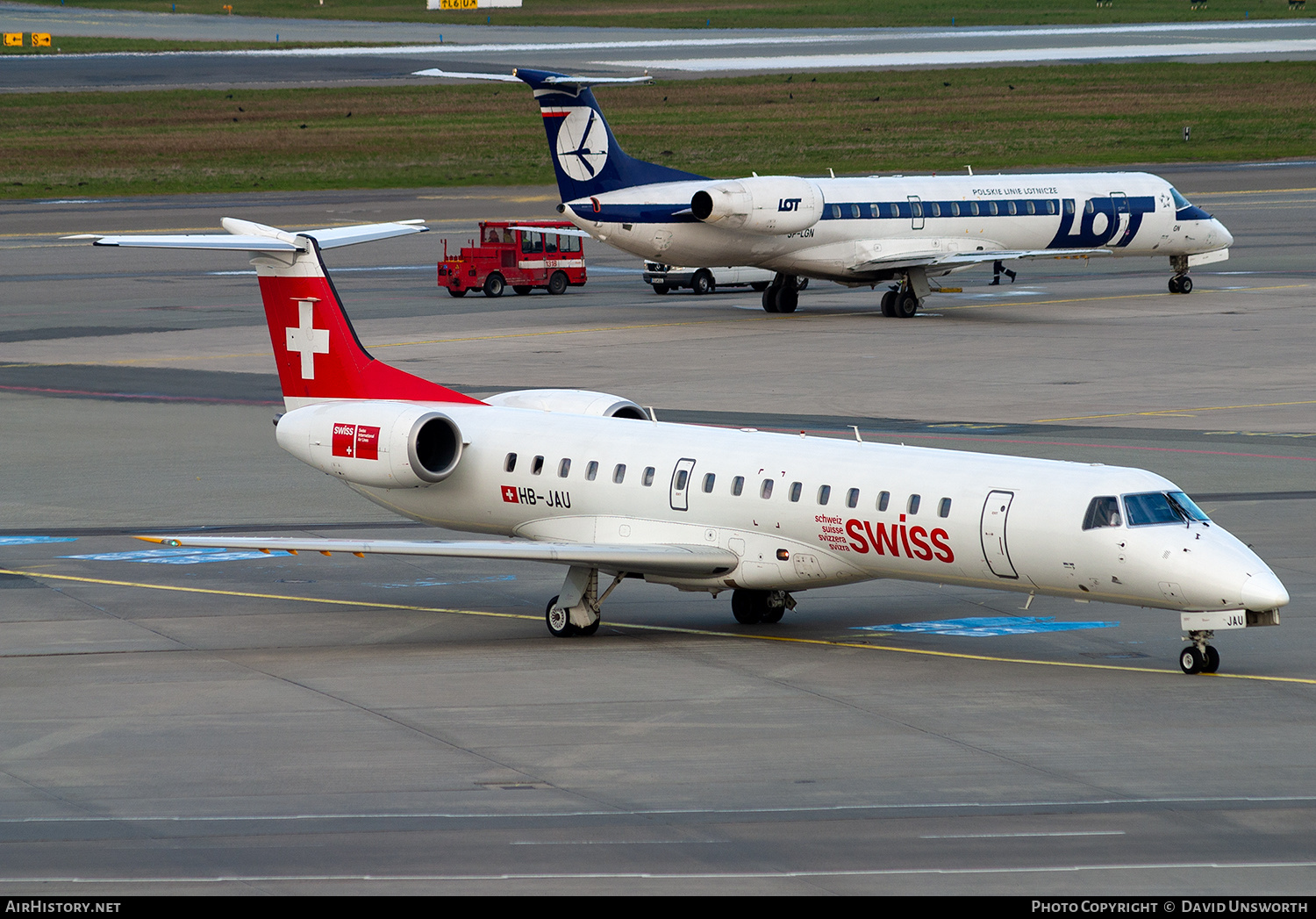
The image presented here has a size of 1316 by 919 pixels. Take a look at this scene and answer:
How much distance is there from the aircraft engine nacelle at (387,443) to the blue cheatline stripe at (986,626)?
631 centimetres

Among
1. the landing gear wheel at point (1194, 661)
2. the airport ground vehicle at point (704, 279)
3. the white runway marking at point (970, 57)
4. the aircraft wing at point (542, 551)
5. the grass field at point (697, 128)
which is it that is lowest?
the landing gear wheel at point (1194, 661)

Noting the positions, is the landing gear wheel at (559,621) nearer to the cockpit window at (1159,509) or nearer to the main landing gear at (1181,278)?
the cockpit window at (1159,509)

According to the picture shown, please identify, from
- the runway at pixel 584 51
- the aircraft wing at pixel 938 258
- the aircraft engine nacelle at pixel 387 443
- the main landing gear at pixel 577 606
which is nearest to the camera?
the main landing gear at pixel 577 606

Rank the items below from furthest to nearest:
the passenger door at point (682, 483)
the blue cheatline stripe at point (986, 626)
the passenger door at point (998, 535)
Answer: the passenger door at point (682, 483) → the blue cheatline stripe at point (986, 626) → the passenger door at point (998, 535)

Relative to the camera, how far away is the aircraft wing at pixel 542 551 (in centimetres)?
2309

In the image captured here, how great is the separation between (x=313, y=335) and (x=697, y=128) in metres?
97.8

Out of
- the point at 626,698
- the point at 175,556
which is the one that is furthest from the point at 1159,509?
the point at 175,556

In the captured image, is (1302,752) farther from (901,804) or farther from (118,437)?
(118,437)

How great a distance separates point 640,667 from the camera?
22.2m

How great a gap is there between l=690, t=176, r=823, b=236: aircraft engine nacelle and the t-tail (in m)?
28.6

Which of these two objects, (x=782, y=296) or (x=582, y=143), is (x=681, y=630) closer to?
(x=582, y=143)

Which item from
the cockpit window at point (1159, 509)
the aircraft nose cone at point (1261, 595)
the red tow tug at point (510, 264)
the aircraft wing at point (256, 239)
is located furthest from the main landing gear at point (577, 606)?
the red tow tug at point (510, 264)

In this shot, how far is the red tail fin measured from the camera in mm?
27484

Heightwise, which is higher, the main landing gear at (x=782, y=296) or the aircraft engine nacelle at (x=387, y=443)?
the main landing gear at (x=782, y=296)
